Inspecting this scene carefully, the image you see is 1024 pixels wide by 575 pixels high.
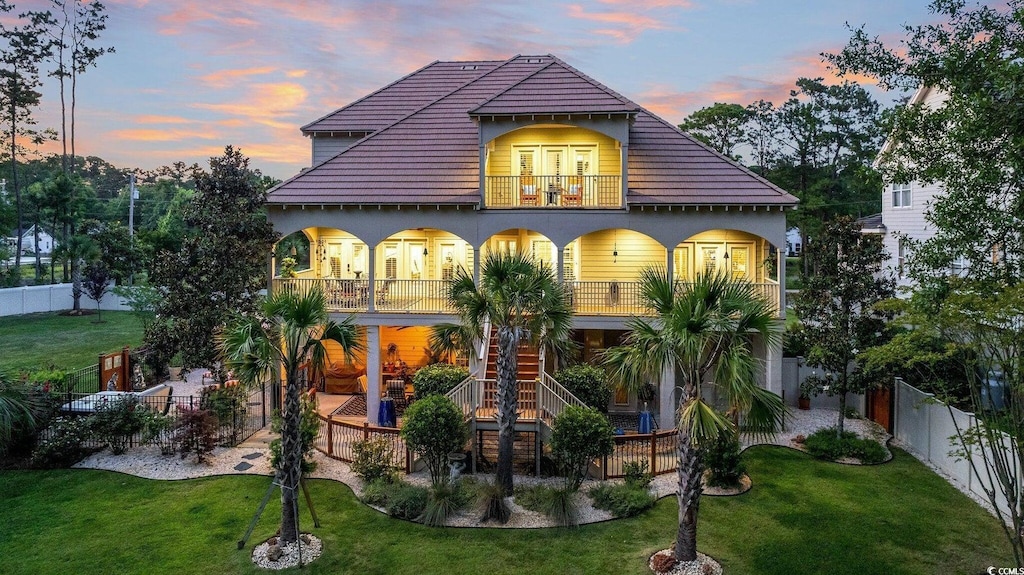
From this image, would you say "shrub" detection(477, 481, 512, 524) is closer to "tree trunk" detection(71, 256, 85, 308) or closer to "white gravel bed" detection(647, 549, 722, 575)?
"white gravel bed" detection(647, 549, 722, 575)

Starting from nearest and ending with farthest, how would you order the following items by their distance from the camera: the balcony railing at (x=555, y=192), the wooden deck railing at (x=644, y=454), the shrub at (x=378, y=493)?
the shrub at (x=378, y=493) → the wooden deck railing at (x=644, y=454) → the balcony railing at (x=555, y=192)

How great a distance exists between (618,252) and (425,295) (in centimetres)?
682

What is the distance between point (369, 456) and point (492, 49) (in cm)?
2661

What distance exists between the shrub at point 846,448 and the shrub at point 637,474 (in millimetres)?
4818

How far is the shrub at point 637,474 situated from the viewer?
529 inches

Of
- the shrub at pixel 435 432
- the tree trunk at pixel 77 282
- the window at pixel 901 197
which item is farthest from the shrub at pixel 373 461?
the tree trunk at pixel 77 282

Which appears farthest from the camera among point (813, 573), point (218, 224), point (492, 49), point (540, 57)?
point (492, 49)

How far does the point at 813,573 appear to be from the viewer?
1024cm

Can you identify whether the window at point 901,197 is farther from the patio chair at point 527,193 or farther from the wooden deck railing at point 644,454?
the wooden deck railing at point 644,454

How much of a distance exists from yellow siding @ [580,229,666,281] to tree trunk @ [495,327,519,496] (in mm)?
9490

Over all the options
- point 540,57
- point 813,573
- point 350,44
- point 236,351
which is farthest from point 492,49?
point 813,573

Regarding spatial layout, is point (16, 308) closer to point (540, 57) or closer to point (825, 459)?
point (540, 57)

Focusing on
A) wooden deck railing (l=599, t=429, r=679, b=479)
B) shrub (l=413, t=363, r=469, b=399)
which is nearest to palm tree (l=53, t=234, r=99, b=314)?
shrub (l=413, t=363, r=469, b=399)

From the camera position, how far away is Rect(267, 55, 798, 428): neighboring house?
18984 mm
